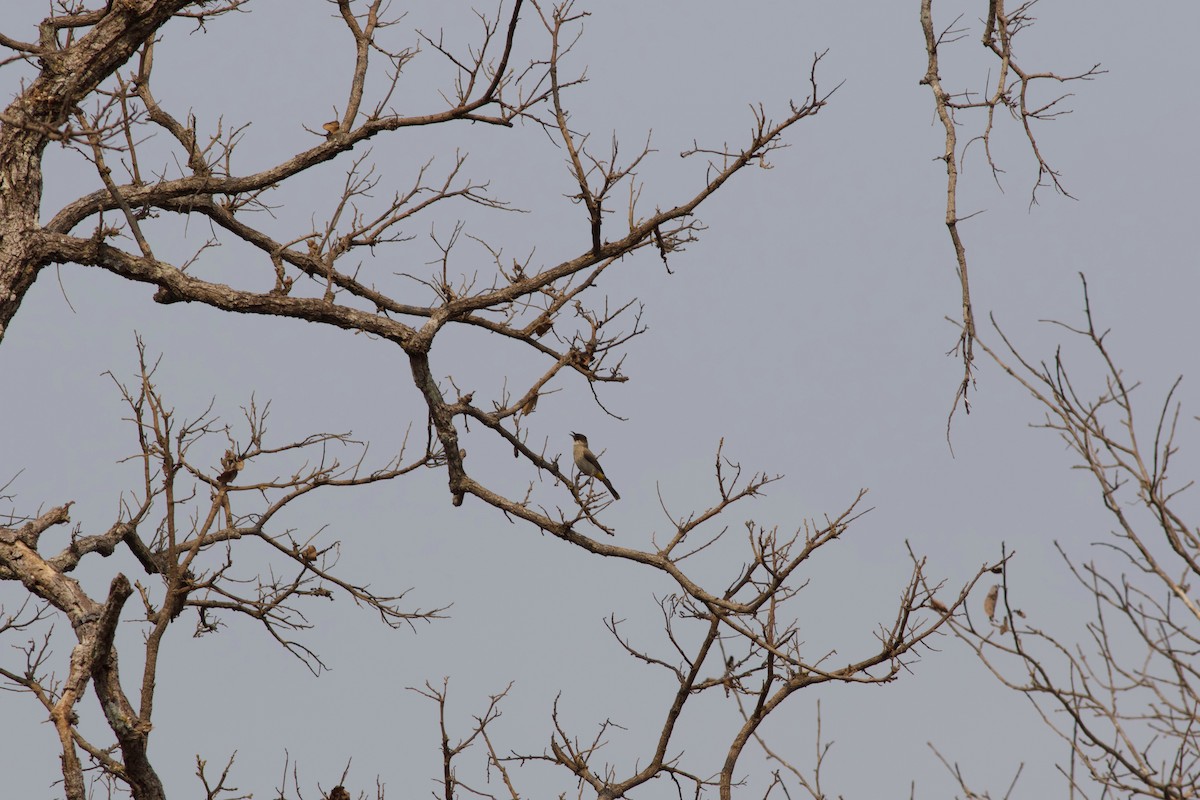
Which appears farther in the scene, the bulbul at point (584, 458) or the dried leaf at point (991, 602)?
the bulbul at point (584, 458)

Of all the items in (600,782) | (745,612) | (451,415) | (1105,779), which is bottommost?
(1105,779)

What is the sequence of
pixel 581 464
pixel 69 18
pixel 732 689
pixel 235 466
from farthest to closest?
pixel 581 464 → pixel 69 18 → pixel 732 689 → pixel 235 466

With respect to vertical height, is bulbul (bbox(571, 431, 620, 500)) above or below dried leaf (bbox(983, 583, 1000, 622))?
above

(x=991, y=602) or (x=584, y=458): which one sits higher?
Result: (x=584, y=458)

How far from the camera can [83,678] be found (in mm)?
5684

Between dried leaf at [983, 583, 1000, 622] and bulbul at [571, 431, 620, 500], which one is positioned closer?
dried leaf at [983, 583, 1000, 622]

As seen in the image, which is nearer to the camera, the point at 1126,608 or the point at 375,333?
the point at 1126,608

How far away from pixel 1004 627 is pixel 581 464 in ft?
27.4

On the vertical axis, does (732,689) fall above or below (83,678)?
above

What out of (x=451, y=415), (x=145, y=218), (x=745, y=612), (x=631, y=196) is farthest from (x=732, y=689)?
(x=145, y=218)

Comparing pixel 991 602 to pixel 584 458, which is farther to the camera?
pixel 584 458

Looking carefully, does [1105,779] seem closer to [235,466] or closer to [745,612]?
[745,612]

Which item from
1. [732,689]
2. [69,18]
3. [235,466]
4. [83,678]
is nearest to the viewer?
[83,678]

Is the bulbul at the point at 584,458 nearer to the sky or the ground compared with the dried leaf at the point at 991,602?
nearer to the sky
